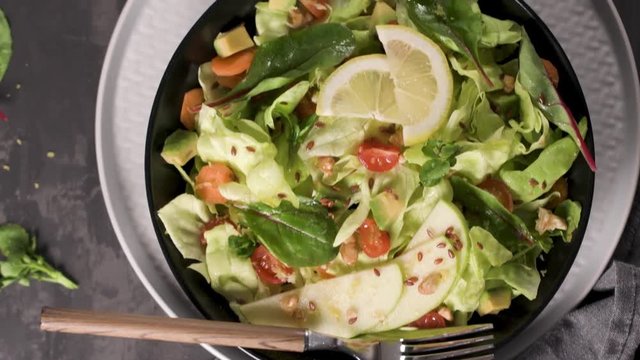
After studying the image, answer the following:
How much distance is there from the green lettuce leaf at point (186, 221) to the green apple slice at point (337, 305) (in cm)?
14

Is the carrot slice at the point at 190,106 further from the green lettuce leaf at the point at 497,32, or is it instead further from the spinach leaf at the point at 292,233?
the green lettuce leaf at the point at 497,32

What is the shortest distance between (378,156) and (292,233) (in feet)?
0.68

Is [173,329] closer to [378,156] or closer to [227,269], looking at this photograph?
[227,269]

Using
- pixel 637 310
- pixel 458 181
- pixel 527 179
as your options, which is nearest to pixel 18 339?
pixel 458 181

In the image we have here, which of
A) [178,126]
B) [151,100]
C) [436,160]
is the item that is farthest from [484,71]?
[151,100]

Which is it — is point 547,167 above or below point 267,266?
above

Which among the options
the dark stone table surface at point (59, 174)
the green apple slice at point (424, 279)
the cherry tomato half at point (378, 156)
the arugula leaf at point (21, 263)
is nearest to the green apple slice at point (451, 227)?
the green apple slice at point (424, 279)

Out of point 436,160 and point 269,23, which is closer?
point 436,160

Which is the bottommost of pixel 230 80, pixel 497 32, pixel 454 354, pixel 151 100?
pixel 454 354

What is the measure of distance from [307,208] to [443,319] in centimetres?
32

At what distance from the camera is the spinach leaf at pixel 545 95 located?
132cm

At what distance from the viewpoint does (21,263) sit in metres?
1.64

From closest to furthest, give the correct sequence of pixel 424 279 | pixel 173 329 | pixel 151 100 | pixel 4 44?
1. pixel 173 329
2. pixel 424 279
3. pixel 151 100
4. pixel 4 44

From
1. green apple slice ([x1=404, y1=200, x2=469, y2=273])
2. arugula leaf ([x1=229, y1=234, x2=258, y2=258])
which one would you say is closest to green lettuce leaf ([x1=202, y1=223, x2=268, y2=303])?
arugula leaf ([x1=229, y1=234, x2=258, y2=258])
